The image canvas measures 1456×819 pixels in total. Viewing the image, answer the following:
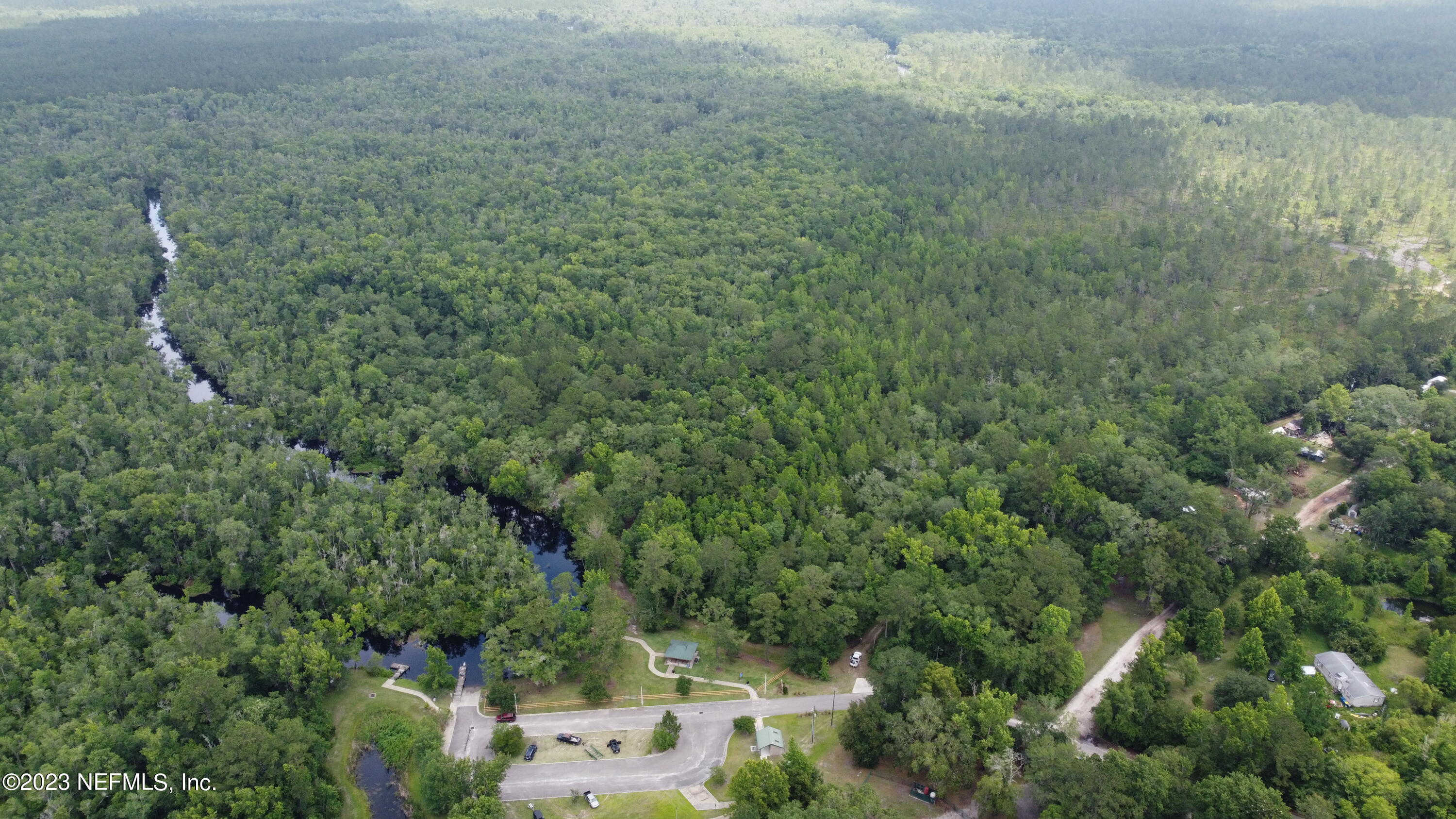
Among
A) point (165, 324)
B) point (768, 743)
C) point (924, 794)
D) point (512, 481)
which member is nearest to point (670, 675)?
point (768, 743)

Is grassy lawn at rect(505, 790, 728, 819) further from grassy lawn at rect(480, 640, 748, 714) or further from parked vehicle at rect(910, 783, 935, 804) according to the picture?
parked vehicle at rect(910, 783, 935, 804)

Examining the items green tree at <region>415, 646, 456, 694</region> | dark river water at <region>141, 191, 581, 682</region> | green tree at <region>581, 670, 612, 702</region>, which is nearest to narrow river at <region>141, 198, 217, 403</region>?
dark river water at <region>141, 191, 581, 682</region>

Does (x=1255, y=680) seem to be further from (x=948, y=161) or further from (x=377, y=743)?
(x=948, y=161)

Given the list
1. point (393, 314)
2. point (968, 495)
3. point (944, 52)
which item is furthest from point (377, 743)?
point (944, 52)

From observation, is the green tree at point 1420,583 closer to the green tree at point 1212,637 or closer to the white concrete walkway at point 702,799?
the green tree at point 1212,637

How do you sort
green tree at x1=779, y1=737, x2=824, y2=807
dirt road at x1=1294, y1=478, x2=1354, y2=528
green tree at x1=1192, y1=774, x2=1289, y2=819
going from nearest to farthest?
1. green tree at x1=1192, y1=774, x2=1289, y2=819
2. green tree at x1=779, y1=737, x2=824, y2=807
3. dirt road at x1=1294, y1=478, x2=1354, y2=528

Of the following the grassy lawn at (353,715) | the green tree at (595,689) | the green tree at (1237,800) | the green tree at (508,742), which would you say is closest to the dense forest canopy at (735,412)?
the green tree at (1237,800)
